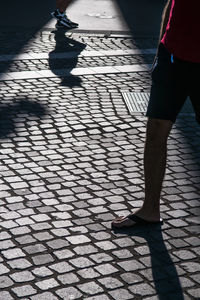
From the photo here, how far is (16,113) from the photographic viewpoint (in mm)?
6531

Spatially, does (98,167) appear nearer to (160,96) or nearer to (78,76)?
(160,96)

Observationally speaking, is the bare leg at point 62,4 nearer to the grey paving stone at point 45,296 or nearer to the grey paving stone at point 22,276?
the grey paving stone at point 22,276

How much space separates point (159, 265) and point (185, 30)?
4.33 feet

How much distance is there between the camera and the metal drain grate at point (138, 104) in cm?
680

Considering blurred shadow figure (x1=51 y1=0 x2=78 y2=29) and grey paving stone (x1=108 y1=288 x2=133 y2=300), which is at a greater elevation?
blurred shadow figure (x1=51 y1=0 x2=78 y2=29)

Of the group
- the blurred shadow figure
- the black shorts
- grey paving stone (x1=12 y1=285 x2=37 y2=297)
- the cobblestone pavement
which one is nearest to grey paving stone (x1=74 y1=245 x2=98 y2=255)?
the cobblestone pavement

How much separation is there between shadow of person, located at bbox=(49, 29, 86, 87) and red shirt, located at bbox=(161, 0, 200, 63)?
143 inches

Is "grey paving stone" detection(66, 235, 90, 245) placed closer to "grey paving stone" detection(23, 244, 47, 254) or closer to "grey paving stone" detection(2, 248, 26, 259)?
"grey paving stone" detection(23, 244, 47, 254)

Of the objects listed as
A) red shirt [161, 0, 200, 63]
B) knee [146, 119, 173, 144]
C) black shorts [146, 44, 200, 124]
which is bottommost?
knee [146, 119, 173, 144]

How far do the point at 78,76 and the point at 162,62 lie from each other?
3.88 metres

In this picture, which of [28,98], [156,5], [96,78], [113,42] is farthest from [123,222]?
[156,5]

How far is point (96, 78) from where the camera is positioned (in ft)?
25.9

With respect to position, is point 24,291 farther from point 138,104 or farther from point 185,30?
point 138,104

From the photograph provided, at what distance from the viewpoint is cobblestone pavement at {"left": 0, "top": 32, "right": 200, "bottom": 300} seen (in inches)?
146
